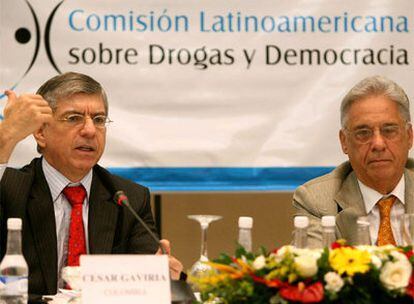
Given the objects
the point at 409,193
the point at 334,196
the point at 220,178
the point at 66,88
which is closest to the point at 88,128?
the point at 66,88

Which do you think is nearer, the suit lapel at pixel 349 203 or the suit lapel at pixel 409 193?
the suit lapel at pixel 349 203

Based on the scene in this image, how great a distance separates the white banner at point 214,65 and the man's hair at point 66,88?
84 cm

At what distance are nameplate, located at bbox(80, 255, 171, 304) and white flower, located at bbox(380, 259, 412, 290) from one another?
0.58 meters

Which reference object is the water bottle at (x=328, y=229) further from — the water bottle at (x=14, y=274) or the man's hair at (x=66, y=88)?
the man's hair at (x=66, y=88)

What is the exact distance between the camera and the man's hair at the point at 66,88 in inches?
145

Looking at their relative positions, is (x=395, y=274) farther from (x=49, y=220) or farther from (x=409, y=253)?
(x=49, y=220)

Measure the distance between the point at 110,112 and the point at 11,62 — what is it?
55 centimetres

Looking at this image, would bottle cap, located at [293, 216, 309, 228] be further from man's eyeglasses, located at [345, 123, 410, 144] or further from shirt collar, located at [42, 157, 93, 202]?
shirt collar, located at [42, 157, 93, 202]

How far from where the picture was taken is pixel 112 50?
15.0ft

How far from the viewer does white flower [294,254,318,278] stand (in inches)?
86.4

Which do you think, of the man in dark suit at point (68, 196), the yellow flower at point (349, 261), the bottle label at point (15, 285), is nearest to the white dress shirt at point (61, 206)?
the man in dark suit at point (68, 196)

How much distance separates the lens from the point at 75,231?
357cm

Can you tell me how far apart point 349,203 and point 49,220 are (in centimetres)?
119

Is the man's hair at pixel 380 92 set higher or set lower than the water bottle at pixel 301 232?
higher
